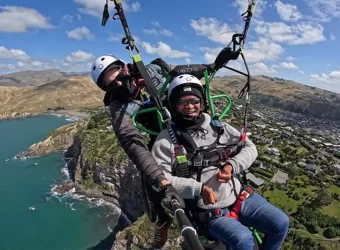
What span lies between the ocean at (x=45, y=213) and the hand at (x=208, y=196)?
50098mm

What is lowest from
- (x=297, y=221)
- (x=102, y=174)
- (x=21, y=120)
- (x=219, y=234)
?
(x=21, y=120)

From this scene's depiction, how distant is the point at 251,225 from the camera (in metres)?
4.70

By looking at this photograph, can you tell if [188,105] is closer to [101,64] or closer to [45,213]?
[101,64]

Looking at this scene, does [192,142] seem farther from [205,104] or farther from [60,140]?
[60,140]

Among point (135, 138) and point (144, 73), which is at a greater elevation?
point (144, 73)

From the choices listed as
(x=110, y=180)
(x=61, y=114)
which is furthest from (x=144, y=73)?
(x=61, y=114)

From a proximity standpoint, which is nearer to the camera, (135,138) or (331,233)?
(135,138)

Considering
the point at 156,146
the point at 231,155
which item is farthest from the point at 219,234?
the point at 156,146

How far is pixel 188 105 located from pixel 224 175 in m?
1.17

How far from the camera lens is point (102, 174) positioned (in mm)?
66125

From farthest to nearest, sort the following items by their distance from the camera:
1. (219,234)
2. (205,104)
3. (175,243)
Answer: (175,243), (205,104), (219,234)

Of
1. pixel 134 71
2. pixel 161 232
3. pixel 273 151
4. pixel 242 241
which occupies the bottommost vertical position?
pixel 273 151

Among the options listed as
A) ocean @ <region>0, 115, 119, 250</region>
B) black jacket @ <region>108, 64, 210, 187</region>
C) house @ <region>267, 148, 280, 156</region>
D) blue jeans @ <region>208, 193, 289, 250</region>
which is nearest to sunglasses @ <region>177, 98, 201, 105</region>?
black jacket @ <region>108, 64, 210, 187</region>

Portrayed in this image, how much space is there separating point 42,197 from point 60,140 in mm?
40118
